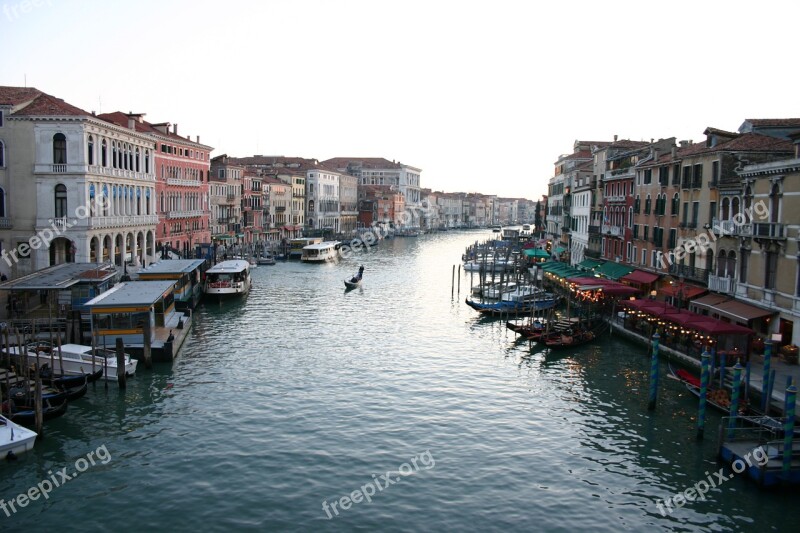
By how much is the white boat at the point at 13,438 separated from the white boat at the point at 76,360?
4.07 metres

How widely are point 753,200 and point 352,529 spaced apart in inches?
706

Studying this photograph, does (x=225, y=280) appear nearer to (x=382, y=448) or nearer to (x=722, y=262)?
(x=382, y=448)

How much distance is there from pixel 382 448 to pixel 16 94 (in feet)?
87.0

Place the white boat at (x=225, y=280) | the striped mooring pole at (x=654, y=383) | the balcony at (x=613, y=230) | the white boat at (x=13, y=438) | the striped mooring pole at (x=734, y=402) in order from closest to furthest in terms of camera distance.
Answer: the white boat at (x=13, y=438) < the striped mooring pole at (x=734, y=402) < the striped mooring pole at (x=654, y=383) < the balcony at (x=613, y=230) < the white boat at (x=225, y=280)

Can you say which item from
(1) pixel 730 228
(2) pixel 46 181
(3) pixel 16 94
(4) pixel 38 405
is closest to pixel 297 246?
(2) pixel 46 181

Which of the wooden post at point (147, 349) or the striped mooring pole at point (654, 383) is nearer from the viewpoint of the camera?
the striped mooring pole at point (654, 383)

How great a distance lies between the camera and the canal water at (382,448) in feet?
41.5

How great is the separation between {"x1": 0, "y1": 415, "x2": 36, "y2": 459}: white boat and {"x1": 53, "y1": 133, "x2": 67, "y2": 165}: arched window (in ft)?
64.5

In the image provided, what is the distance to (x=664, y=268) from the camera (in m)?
29.6

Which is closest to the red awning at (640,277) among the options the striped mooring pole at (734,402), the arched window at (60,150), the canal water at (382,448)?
the canal water at (382,448)

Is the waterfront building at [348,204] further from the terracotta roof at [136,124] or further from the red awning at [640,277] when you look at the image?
the red awning at [640,277]

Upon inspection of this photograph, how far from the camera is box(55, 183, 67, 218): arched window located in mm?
31141

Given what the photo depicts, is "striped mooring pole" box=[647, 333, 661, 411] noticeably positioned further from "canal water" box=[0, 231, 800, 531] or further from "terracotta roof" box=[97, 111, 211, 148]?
"terracotta roof" box=[97, 111, 211, 148]

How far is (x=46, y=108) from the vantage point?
3059 centimetres
